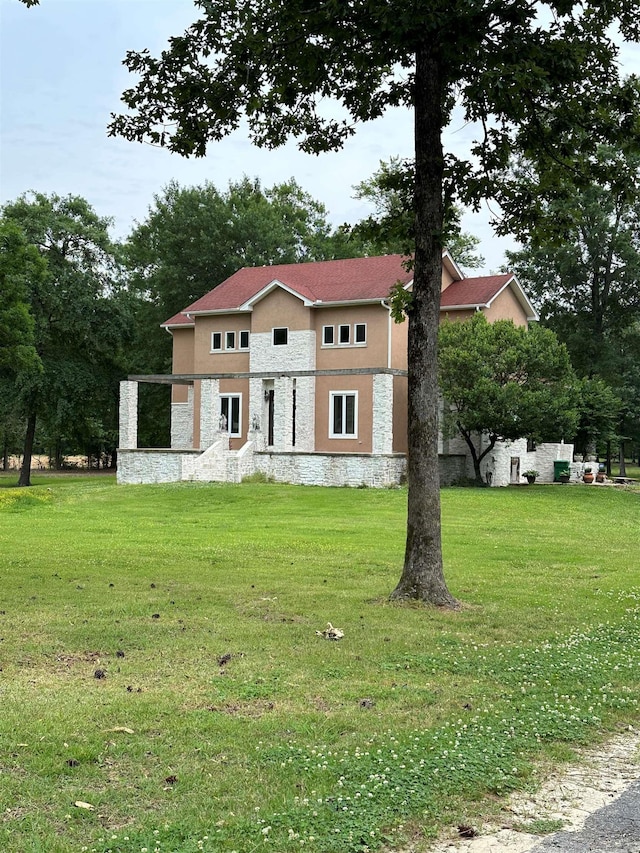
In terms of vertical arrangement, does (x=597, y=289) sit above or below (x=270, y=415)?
above

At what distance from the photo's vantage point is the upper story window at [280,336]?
38.1m

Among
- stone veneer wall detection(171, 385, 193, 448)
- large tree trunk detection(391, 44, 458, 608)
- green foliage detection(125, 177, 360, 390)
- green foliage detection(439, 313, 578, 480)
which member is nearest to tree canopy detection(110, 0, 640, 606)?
large tree trunk detection(391, 44, 458, 608)

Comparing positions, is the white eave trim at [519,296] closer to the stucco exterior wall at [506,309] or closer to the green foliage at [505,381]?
the stucco exterior wall at [506,309]

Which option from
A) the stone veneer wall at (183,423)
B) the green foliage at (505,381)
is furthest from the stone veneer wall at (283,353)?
the green foliage at (505,381)

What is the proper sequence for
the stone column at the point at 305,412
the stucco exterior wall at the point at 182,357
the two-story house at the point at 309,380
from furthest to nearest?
1. the stucco exterior wall at the point at 182,357
2. the stone column at the point at 305,412
3. the two-story house at the point at 309,380

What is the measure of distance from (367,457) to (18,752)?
26835 millimetres

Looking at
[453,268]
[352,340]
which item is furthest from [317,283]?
[453,268]

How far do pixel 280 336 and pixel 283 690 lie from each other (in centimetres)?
3218

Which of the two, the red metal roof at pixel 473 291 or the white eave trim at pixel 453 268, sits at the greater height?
the white eave trim at pixel 453 268

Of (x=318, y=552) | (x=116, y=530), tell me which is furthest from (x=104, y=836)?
(x=116, y=530)

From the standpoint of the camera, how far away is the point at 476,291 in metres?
37.7

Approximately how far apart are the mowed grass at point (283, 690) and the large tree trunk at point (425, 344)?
91cm

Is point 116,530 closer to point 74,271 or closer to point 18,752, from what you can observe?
point 18,752

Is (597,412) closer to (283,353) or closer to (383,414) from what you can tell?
(383,414)
